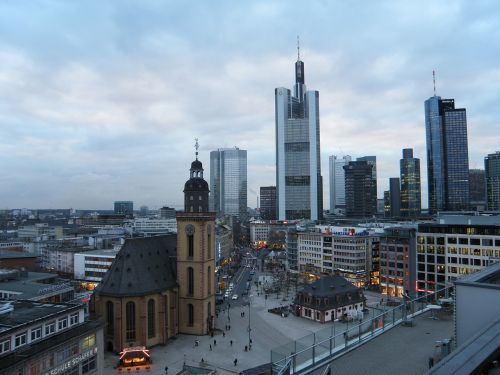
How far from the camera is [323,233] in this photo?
136 metres

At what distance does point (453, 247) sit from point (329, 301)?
34.5 m

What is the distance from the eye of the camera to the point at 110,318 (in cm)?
6631

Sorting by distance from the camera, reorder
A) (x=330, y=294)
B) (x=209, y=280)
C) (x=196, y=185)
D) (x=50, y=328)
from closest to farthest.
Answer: (x=50, y=328) < (x=209, y=280) < (x=196, y=185) < (x=330, y=294)

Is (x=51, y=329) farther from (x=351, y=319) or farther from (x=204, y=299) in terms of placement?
(x=351, y=319)

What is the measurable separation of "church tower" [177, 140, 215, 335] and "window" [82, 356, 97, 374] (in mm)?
26655

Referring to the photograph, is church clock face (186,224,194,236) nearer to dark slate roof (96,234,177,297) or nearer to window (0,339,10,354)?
dark slate roof (96,234,177,297)

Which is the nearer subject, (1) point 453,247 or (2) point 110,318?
(2) point 110,318

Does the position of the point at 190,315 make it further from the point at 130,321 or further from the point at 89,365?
the point at 89,365

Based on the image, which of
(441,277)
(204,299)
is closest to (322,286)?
(204,299)

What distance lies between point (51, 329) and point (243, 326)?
40549 mm

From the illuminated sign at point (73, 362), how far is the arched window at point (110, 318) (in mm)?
18850

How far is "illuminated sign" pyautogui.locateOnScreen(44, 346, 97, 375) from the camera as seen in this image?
40.8 meters

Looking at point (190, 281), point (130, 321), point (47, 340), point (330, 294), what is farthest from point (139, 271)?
point (330, 294)

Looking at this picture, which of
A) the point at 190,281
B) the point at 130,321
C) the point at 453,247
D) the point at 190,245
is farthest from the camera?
the point at 453,247
